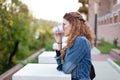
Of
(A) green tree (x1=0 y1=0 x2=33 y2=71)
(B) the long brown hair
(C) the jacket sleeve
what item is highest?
(B) the long brown hair

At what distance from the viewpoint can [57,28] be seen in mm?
3895

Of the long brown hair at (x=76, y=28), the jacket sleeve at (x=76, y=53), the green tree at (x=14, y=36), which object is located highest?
the long brown hair at (x=76, y=28)

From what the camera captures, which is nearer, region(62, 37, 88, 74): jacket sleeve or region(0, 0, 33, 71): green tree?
region(62, 37, 88, 74): jacket sleeve

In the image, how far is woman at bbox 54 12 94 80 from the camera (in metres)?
3.20

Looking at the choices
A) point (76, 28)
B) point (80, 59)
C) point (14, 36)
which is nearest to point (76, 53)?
point (80, 59)

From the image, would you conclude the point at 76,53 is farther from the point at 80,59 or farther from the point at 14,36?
the point at 14,36

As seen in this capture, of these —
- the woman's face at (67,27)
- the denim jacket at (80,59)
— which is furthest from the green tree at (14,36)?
the denim jacket at (80,59)

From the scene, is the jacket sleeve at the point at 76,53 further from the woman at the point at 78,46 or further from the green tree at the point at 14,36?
the green tree at the point at 14,36

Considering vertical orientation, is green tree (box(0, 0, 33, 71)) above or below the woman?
below

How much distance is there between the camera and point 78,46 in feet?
10.5

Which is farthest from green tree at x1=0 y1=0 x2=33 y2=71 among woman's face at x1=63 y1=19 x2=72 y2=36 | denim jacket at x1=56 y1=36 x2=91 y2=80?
denim jacket at x1=56 y1=36 x2=91 y2=80

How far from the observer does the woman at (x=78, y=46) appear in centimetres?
320

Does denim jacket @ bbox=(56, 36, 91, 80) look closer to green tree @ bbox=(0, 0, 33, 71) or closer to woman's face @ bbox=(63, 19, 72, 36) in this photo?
woman's face @ bbox=(63, 19, 72, 36)

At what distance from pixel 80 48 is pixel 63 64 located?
342 mm
